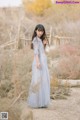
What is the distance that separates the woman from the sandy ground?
0.34ft

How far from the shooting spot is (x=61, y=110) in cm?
546

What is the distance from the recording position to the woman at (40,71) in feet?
17.9

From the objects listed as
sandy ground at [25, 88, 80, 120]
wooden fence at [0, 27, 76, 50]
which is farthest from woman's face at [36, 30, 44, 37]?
wooden fence at [0, 27, 76, 50]

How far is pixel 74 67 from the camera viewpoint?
7.28 m

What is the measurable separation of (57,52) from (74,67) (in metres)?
0.59

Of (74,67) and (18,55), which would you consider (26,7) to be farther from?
(74,67)

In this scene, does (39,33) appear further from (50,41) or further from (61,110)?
(50,41)

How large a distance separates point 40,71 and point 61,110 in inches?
17.5

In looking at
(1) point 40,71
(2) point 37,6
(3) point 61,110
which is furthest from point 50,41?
(3) point 61,110

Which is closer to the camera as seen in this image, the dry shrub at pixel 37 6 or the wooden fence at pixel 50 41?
the dry shrub at pixel 37 6

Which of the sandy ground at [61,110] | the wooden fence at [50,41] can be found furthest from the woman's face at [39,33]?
the wooden fence at [50,41]

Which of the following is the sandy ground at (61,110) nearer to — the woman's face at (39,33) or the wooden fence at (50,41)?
the woman's face at (39,33)

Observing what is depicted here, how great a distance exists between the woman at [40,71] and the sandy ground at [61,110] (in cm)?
10

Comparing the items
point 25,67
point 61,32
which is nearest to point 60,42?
point 61,32
